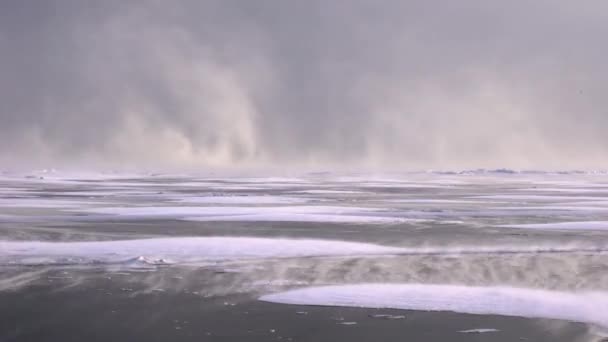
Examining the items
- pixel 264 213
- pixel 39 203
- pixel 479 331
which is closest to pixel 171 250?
pixel 479 331

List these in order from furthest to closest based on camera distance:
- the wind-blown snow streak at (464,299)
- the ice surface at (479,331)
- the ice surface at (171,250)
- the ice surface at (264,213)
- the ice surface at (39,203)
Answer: the ice surface at (39,203), the ice surface at (264,213), the ice surface at (171,250), the wind-blown snow streak at (464,299), the ice surface at (479,331)

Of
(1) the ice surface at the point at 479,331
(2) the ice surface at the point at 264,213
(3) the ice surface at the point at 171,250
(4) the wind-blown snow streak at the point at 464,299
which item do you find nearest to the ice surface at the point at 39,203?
(2) the ice surface at the point at 264,213

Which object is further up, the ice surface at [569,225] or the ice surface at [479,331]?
the ice surface at [569,225]

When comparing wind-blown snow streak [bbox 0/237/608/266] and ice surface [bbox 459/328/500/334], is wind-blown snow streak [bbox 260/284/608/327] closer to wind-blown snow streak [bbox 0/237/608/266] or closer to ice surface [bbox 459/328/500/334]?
ice surface [bbox 459/328/500/334]

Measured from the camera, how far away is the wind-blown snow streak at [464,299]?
38.4 ft

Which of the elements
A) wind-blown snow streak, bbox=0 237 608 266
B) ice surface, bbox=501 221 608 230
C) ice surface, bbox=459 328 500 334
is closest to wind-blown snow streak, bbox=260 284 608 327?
ice surface, bbox=459 328 500 334

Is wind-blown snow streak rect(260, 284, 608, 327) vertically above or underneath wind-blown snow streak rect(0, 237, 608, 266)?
underneath

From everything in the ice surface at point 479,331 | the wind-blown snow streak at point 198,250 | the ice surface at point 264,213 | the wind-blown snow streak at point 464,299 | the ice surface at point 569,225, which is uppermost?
the ice surface at point 264,213

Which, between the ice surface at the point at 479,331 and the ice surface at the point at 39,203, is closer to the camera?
the ice surface at the point at 479,331

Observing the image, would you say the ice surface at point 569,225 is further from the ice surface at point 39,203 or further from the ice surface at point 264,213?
the ice surface at point 39,203

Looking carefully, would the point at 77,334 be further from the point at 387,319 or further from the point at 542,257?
the point at 542,257

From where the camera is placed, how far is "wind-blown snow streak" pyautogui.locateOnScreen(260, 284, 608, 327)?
11703 millimetres

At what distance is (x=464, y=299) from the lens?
12.6 m

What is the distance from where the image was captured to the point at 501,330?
34.7ft
